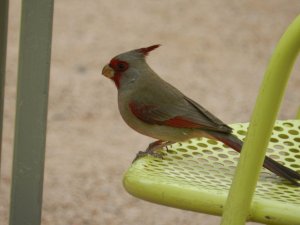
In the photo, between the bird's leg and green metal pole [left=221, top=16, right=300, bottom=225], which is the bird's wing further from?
green metal pole [left=221, top=16, right=300, bottom=225]

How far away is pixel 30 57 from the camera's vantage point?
1982 mm

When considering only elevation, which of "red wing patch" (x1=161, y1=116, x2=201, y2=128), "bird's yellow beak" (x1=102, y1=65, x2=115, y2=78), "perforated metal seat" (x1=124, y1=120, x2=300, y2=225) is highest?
"bird's yellow beak" (x1=102, y1=65, x2=115, y2=78)

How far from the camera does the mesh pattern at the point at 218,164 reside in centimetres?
185

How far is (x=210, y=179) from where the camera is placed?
1921 millimetres

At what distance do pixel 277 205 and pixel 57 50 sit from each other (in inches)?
165

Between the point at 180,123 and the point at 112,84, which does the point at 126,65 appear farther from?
the point at 112,84

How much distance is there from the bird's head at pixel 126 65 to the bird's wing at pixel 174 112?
0.13 meters

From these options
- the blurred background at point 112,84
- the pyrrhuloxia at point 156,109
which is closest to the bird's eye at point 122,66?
the pyrrhuloxia at point 156,109

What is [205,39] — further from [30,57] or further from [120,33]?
[30,57]

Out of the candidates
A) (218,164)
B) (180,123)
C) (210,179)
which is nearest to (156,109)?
(180,123)

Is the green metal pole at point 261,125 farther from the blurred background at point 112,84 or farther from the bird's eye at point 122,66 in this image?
the blurred background at point 112,84

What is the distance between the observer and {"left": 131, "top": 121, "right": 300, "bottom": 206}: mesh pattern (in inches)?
72.9

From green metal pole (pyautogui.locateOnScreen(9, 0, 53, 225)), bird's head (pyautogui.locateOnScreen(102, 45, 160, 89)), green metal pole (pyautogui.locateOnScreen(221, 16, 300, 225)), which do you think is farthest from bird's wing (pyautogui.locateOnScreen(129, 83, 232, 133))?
green metal pole (pyautogui.locateOnScreen(221, 16, 300, 225))

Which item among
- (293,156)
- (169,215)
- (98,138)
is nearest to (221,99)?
(98,138)
